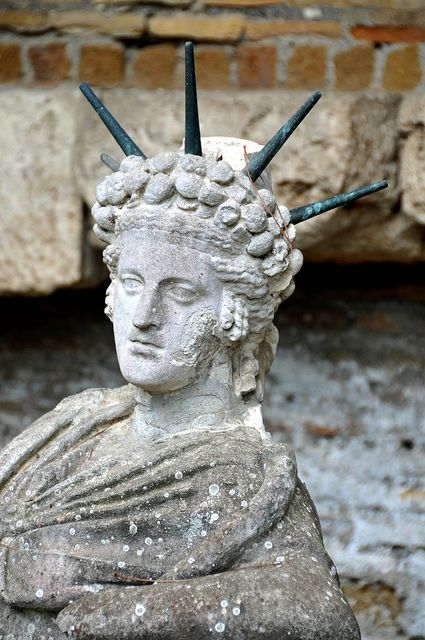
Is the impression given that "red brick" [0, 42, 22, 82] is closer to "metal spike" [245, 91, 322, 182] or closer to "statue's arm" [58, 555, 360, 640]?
"metal spike" [245, 91, 322, 182]

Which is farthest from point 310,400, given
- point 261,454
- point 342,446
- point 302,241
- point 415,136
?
point 261,454

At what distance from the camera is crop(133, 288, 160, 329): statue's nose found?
252 cm

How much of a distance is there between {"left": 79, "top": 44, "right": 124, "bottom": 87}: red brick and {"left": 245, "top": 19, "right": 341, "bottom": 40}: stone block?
1.26ft

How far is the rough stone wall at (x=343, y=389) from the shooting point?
4023 millimetres

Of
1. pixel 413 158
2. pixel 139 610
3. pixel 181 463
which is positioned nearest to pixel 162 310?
pixel 181 463

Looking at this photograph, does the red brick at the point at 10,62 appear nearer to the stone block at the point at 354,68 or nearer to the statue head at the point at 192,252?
the stone block at the point at 354,68

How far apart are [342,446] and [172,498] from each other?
69.5 inches

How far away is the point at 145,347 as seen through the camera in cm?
256

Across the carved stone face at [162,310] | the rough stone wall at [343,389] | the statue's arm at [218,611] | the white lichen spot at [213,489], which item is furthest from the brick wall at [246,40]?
the statue's arm at [218,611]

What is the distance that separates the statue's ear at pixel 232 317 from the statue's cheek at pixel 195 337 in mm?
17

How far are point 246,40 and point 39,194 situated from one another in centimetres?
74

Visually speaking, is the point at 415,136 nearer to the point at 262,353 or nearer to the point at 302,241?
the point at 302,241

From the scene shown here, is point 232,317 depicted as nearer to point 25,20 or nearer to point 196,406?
point 196,406

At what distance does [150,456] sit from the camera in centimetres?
255
